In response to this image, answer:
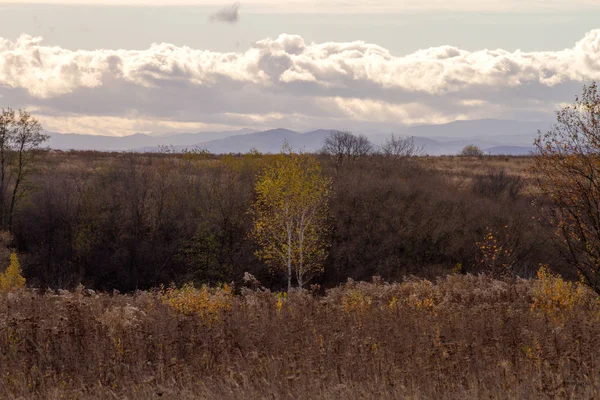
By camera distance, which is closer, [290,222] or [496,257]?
[496,257]

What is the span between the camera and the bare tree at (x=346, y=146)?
73.8 metres

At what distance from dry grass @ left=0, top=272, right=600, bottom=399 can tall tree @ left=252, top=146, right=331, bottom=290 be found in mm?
35609

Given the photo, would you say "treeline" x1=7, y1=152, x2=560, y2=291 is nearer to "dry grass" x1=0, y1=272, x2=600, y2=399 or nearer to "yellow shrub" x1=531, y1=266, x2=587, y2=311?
"yellow shrub" x1=531, y1=266, x2=587, y2=311

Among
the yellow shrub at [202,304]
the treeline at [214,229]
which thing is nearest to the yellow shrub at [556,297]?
the yellow shrub at [202,304]

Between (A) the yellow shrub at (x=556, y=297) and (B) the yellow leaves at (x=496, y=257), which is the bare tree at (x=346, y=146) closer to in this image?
(B) the yellow leaves at (x=496, y=257)

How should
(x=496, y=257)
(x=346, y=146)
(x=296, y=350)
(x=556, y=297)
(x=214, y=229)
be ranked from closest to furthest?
(x=296, y=350) < (x=556, y=297) < (x=496, y=257) < (x=214, y=229) < (x=346, y=146)

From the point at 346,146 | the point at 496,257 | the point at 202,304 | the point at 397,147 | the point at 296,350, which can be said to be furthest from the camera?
the point at 397,147

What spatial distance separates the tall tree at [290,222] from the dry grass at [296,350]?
35.6 metres

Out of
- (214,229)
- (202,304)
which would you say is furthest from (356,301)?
(214,229)

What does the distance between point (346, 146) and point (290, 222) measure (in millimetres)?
28325

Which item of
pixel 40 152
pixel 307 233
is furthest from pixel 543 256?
pixel 40 152

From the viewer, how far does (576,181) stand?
1321 centimetres

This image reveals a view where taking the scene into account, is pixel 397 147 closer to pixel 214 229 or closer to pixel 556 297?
pixel 214 229

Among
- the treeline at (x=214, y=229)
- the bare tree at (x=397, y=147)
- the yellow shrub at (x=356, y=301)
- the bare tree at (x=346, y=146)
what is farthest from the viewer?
the bare tree at (x=397, y=147)
